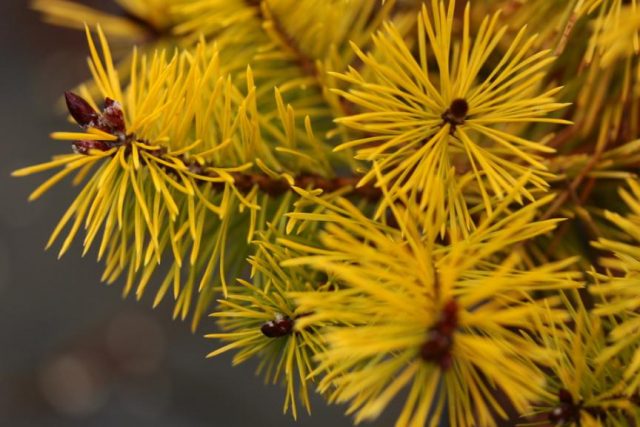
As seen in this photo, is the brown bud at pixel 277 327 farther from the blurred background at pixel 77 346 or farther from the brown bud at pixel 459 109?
the blurred background at pixel 77 346

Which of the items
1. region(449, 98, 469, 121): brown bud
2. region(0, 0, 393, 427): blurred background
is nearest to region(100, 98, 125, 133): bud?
region(449, 98, 469, 121): brown bud

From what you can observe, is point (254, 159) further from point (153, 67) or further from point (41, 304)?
point (41, 304)

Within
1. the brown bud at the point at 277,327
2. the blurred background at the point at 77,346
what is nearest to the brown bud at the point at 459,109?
the brown bud at the point at 277,327

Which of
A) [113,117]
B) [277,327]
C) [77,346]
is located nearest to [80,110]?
[113,117]

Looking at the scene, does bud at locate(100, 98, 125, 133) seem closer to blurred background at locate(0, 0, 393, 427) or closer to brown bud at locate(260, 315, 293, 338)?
brown bud at locate(260, 315, 293, 338)

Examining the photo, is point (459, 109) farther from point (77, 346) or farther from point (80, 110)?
point (77, 346)
